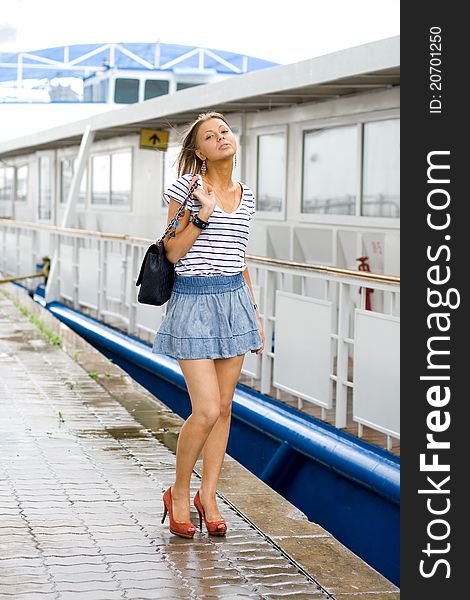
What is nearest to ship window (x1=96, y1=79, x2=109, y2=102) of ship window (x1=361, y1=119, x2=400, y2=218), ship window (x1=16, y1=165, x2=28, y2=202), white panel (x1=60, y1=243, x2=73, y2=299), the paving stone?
ship window (x1=16, y1=165, x2=28, y2=202)

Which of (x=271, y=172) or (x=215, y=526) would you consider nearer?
(x=215, y=526)

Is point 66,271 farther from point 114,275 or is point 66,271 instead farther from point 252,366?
point 252,366

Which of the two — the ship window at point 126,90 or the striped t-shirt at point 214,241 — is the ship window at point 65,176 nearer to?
the ship window at point 126,90

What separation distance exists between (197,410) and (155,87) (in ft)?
101

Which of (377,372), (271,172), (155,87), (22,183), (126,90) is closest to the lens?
(377,372)

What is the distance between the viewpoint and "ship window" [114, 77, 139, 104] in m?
34.2

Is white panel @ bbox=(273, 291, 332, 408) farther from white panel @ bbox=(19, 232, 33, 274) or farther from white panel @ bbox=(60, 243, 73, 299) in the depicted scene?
white panel @ bbox=(19, 232, 33, 274)

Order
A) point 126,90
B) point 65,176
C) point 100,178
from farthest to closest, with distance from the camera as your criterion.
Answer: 1. point 126,90
2. point 65,176
3. point 100,178

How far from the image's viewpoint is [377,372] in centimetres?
708

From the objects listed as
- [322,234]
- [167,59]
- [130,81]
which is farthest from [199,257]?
[167,59]

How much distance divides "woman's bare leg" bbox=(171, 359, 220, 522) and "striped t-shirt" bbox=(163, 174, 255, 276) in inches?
15.8

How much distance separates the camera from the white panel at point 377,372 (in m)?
6.88

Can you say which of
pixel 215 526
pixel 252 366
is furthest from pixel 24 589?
pixel 252 366

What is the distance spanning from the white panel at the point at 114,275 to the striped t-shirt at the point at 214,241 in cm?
810
